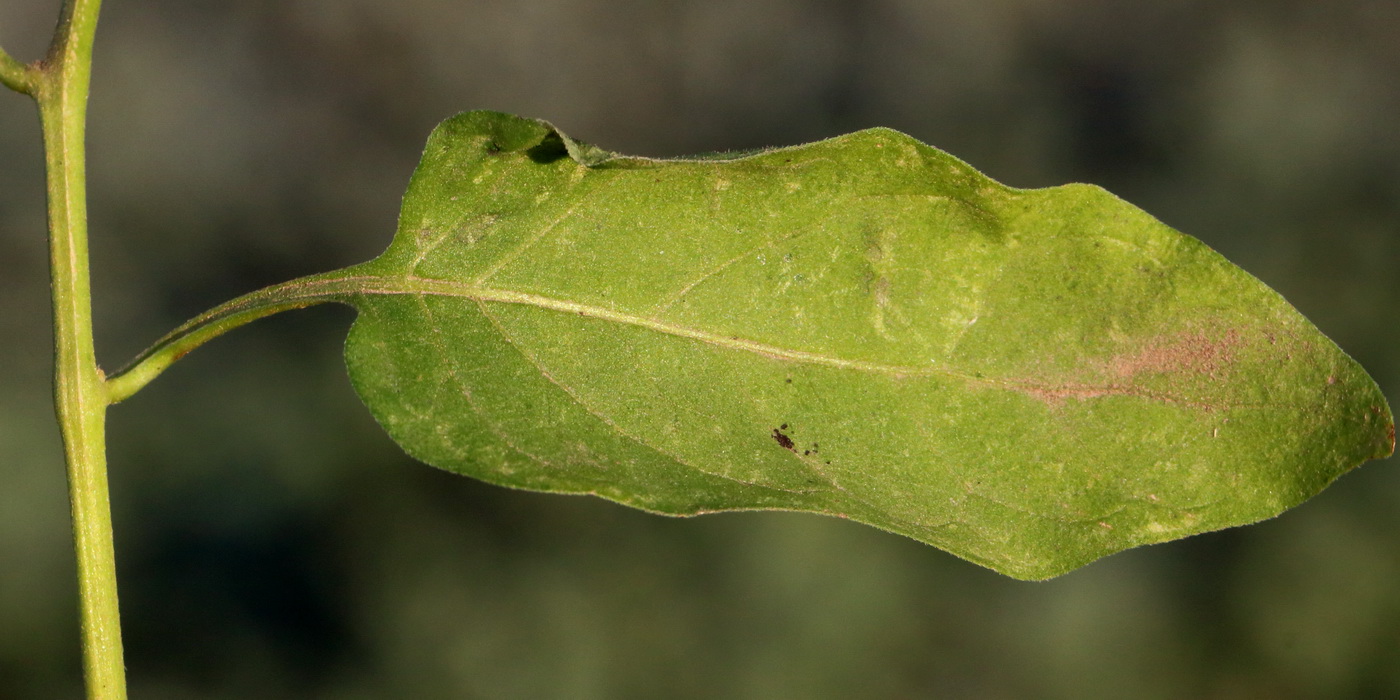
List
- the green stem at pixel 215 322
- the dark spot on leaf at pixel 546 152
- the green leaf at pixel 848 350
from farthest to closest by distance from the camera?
1. the dark spot on leaf at pixel 546 152
2. the green stem at pixel 215 322
3. the green leaf at pixel 848 350

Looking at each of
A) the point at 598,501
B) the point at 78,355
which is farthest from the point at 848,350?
the point at 598,501

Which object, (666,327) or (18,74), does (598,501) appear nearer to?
(666,327)

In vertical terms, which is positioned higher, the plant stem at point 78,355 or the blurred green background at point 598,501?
the plant stem at point 78,355

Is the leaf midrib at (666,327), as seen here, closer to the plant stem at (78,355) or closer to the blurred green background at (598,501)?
the plant stem at (78,355)

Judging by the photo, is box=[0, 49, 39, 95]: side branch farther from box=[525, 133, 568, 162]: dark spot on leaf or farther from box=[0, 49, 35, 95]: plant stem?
box=[525, 133, 568, 162]: dark spot on leaf

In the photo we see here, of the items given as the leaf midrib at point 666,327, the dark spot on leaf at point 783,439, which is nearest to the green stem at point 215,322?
the leaf midrib at point 666,327

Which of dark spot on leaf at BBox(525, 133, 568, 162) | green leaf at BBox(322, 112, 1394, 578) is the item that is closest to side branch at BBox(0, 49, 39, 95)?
green leaf at BBox(322, 112, 1394, 578)

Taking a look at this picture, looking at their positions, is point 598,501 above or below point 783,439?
below
